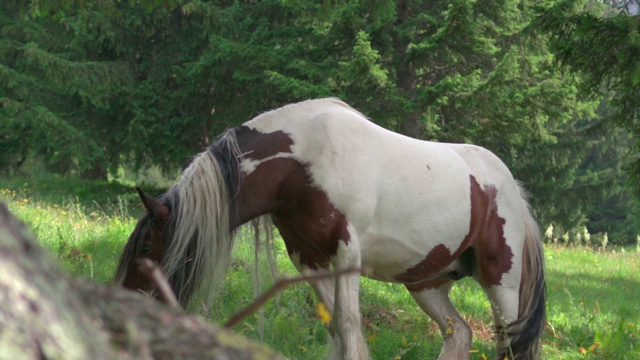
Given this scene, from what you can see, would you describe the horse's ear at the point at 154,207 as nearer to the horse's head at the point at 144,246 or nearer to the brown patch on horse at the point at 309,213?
the horse's head at the point at 144,246

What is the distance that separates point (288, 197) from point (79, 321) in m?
3.94

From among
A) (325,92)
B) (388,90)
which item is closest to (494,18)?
(388,90)

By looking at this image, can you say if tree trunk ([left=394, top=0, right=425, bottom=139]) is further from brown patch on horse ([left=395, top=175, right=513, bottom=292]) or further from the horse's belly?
the horse's belly

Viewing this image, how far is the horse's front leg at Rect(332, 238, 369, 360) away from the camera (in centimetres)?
477

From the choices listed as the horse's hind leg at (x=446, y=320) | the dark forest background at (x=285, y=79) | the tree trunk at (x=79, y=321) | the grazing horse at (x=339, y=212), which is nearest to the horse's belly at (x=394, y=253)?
the grazing horse at (x=339, y=212)

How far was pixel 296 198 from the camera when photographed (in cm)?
484

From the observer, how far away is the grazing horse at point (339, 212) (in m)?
4.65

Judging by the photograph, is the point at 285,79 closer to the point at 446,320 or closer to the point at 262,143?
the point at 446,320

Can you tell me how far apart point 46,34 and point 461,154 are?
57.8 ft

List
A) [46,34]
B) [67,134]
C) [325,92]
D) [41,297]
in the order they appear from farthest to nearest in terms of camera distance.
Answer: [46,34]
[67,134]
[325,92]
[41,297]

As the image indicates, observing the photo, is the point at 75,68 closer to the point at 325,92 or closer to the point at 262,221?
the point at 325,92

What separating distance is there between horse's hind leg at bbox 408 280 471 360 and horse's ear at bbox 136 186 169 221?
7.70 ft

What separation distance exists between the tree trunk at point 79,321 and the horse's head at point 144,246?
3644 millimetres

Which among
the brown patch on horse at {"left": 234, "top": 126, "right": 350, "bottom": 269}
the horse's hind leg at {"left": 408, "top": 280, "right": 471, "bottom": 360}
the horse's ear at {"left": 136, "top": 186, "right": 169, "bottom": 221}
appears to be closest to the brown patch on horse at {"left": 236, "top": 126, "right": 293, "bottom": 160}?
the brown patch on horse at {"left": 234, "top": 126, "right": 350, "bottom": 269}
